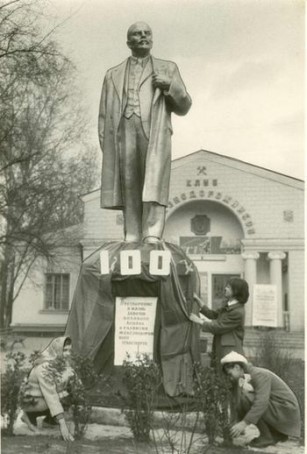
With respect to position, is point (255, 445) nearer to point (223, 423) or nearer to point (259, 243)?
point (223, 423)

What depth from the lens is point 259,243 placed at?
19.6 metres

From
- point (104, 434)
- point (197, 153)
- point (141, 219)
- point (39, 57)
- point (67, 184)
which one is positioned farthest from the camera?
point (197, 153)

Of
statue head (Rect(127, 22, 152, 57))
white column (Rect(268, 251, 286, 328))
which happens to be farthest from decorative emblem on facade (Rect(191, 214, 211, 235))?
statue head (Rect(127, 22, 152, 57))

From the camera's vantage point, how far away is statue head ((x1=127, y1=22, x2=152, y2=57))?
18.9 feet

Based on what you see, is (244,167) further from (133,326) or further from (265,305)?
(133,326)

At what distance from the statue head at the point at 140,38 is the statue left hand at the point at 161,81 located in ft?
1.09

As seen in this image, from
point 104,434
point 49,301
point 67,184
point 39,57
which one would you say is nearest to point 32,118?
point 67,184

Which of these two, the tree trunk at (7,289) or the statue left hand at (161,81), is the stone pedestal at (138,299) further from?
the tree trunk at (7,289)

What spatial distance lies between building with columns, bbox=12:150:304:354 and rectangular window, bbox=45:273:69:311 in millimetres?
34

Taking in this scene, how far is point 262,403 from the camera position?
468 centimetres

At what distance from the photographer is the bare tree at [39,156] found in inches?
348

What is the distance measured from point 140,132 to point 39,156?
8843mm

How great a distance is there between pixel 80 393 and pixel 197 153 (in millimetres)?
15304

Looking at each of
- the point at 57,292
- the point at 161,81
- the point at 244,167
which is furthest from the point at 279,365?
the point at 57,292
